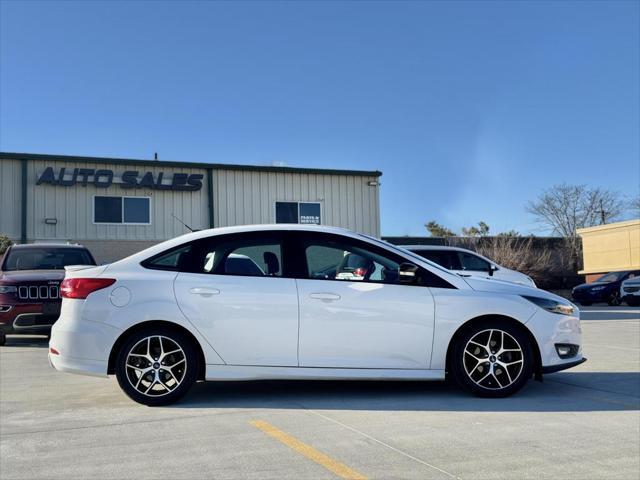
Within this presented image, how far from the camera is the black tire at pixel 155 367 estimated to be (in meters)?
5.76

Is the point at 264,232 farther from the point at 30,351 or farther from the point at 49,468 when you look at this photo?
the point at 30,351

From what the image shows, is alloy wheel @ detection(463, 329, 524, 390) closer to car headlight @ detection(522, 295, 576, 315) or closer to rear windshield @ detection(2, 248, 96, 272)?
car headlight @ detection(522, 295, 576, 315)

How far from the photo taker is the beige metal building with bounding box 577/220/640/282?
3488 cm

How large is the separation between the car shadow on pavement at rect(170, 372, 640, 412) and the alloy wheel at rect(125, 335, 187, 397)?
252mm

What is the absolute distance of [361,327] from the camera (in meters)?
5.84

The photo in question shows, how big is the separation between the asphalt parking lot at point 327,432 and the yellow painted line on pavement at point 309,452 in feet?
0.04

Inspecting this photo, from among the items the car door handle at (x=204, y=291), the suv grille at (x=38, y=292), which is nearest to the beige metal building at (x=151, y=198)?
the suv grille at (x=38, y=292)

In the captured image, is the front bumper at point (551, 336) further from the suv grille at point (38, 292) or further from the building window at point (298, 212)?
the building window at point (298, 212)

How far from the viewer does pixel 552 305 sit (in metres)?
6.17

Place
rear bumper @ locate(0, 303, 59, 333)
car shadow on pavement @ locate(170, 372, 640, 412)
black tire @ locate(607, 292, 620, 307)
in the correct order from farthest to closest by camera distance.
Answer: black tire @ locate(607, 292, 620, 307) → rear bumper @ locate(0, 303, 59, 333) → car shadow on pavement @ locate(170, 372, 640, 412)

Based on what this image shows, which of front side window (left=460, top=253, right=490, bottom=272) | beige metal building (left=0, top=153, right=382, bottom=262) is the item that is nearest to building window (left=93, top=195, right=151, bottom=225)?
beige metal building (left=0, top=153, right=382, bottom=262)

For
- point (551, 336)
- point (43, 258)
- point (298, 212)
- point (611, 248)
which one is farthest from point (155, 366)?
point (611, 248)

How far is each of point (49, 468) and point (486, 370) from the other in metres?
3.76

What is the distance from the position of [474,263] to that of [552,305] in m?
7.74
